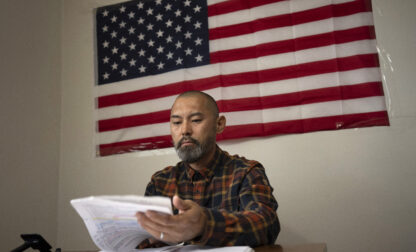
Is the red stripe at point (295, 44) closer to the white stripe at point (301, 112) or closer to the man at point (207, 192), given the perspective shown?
the white stripe at point (301, 112)

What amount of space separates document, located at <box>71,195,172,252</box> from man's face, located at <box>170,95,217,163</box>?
1.93ft

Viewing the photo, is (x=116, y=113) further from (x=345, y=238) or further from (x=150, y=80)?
(x=345, y=238)

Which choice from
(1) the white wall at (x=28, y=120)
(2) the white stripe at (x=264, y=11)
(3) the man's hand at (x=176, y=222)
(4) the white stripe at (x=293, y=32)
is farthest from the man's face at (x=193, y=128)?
(1) the white wall at (x=28, y=120)

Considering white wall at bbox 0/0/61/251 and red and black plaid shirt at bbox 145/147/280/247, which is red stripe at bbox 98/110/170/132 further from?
red and black plaid shirt at bbox 145/147/280/247

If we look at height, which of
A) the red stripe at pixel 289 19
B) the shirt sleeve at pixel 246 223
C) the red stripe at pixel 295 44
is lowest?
the shirt sleeve at pixel 246 223

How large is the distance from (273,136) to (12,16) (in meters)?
1.91

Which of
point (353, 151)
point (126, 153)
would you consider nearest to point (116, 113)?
point (126, 153)

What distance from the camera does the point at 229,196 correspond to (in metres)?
1.34

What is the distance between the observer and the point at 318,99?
2.04 m

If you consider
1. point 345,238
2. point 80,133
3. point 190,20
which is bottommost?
point 345,238

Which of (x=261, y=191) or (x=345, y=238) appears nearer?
(x=261, y=191)

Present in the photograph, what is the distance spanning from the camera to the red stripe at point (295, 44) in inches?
79.0

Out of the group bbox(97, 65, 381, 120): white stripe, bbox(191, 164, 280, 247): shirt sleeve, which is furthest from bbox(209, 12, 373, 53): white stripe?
bbox(191, 164, 280, 247): shirt sleeve

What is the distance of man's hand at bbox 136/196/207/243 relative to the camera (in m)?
0.76
